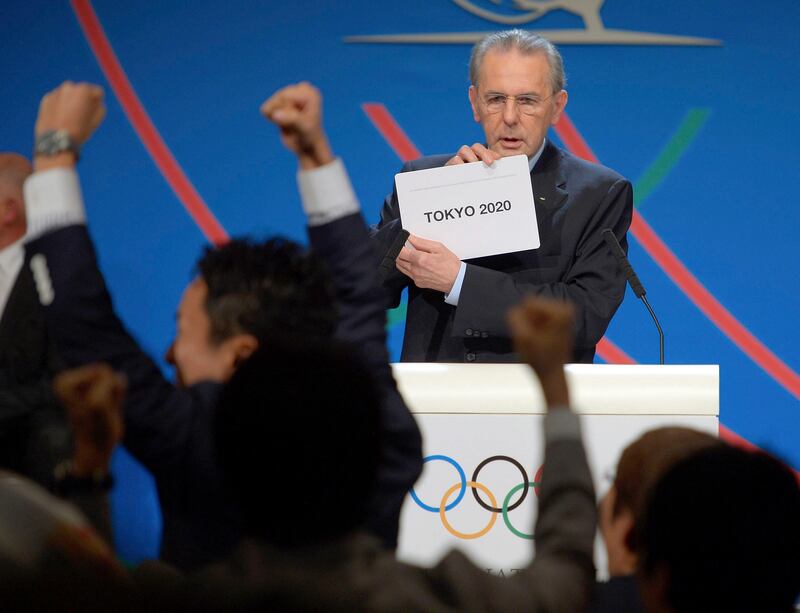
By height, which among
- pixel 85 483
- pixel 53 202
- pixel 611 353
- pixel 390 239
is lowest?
pixel 611 353

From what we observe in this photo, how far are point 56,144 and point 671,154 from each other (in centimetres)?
292

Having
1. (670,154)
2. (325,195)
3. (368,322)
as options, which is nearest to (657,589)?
(368,322)

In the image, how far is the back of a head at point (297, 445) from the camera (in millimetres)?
965

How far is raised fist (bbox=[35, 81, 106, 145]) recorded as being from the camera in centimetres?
117

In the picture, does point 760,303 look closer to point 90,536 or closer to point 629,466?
point 629,466

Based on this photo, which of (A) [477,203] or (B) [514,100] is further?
(B) [514,100]

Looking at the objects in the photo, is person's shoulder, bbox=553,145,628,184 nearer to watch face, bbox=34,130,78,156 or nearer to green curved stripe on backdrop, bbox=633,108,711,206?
green curved stripe on backdrop, bbox=633,108,711,206

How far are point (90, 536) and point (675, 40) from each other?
3165 millimetres

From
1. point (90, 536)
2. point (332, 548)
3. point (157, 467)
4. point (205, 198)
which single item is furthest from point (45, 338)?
point (205, 198)

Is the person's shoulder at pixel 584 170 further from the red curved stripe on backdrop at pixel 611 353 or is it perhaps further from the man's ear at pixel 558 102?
the red curved stripe on backdrop at pixel 611 353

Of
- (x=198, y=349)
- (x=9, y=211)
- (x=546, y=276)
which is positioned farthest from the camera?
(x=546, y=276)

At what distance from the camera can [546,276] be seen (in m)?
2.44

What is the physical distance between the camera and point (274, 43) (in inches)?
152

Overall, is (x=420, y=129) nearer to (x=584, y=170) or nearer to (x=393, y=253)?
(x=584, y=170)
